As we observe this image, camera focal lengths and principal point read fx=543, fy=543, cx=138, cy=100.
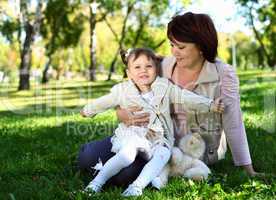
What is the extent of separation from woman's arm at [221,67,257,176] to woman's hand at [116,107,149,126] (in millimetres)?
729

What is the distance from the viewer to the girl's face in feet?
15.1

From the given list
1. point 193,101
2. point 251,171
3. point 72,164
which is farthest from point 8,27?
point 251,171

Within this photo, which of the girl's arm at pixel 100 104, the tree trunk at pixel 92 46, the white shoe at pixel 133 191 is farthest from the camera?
the tree trunk at pixel 92 46

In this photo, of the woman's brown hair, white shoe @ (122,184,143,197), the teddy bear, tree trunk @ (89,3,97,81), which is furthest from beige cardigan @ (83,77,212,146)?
tree trunk @ (89,3,97,81)

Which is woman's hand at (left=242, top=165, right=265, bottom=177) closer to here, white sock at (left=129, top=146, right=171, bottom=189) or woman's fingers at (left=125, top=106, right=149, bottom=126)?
A: white sock at (left=129, top=146, right=171, bottom=189)

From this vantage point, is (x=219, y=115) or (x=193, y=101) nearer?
(x=193, y=101)

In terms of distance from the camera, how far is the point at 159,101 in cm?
464

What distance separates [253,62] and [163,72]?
77.8 meters

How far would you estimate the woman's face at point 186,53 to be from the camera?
4578 millimetres

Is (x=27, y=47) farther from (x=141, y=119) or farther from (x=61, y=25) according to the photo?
(x=141, y=119)

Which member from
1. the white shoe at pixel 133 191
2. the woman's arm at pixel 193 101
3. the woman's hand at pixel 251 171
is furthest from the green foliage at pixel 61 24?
the white shoe at pixel 133 191

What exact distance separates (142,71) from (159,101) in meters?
0.29

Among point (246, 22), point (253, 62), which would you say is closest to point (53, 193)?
point (246, 22)

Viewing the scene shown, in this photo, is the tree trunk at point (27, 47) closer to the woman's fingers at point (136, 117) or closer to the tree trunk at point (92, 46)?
the tree trunk at point (92, 46)
